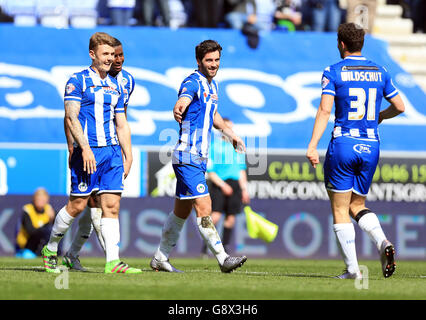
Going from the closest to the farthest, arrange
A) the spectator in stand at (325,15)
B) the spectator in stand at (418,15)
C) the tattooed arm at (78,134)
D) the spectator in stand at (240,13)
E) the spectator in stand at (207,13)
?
the tattooed arm at (78,134) < the spectator in stand at (240,13) < the spectator in stand at (207,13) < the spectator in stand at (325,15) < the spectator in stand at (418,15)

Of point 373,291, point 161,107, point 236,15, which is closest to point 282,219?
point 161,107

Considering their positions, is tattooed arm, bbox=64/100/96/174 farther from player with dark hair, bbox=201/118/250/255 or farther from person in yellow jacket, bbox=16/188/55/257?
person in yellow jacket, bbox=16/188/55/257

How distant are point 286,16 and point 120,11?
391 centimetres

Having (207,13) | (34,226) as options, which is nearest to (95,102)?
(34,226)

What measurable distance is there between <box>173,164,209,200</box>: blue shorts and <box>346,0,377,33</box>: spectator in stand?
13738 millimetres

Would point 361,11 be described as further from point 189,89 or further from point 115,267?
point 115,267

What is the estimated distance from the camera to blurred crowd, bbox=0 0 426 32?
21438 millimetres

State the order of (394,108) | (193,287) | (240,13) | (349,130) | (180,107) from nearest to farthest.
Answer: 1. (193,287)
2. (349,130)
3. (180,107)
4. (394,108)
5. (240,13)

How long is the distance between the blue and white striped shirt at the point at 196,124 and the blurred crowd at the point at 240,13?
12.1 m

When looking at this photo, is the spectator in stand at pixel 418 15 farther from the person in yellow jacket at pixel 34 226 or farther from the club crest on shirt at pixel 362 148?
the club crest on shirt at pixel 362 148

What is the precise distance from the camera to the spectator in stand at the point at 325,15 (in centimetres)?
2205

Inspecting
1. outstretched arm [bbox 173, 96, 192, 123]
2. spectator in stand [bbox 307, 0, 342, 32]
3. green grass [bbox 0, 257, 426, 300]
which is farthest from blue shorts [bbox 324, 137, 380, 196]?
spectator in stand [bbox 307, 0, 342, 32]

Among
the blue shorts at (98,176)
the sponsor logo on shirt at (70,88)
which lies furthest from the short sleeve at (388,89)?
the sponsor logo on shirt at (70,88)

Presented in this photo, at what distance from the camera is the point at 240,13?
2162cm
